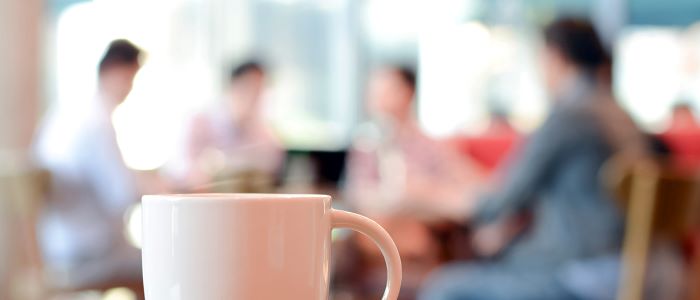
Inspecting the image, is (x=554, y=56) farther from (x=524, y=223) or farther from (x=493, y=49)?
(x=493, y=49)

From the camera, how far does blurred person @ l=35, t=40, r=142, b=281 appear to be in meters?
2.71

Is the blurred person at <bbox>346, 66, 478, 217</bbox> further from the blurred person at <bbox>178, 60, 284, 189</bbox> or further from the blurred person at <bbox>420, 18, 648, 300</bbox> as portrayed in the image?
the blurred person at <bbox>420, 18, 648, 300</bbox>

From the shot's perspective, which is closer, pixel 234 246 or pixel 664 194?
pixel 234 246

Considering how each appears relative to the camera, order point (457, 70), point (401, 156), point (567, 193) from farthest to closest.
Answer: point (457, 70) → point (401, 156) → point (567, 193)

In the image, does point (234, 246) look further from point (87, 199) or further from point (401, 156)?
point (401, 156)

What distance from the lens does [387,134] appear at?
3.91 meters

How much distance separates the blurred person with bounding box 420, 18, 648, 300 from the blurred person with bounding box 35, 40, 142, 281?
94 centimetres

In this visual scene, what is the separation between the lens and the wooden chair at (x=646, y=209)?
82.7 inches

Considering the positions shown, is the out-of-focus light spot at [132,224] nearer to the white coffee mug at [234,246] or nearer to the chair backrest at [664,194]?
the chair backrest at [664,194]

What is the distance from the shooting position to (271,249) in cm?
59

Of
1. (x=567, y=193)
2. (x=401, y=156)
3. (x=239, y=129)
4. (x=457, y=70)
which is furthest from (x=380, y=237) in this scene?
(x=457, y=70)

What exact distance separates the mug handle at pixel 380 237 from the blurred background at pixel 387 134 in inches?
38.4

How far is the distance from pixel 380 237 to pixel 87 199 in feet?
7.35

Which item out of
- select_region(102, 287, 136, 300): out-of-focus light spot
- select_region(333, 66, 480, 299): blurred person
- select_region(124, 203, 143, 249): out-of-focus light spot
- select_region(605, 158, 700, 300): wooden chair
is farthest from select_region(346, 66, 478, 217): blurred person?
select_region(605, 158, 700, 300): wooden chair
